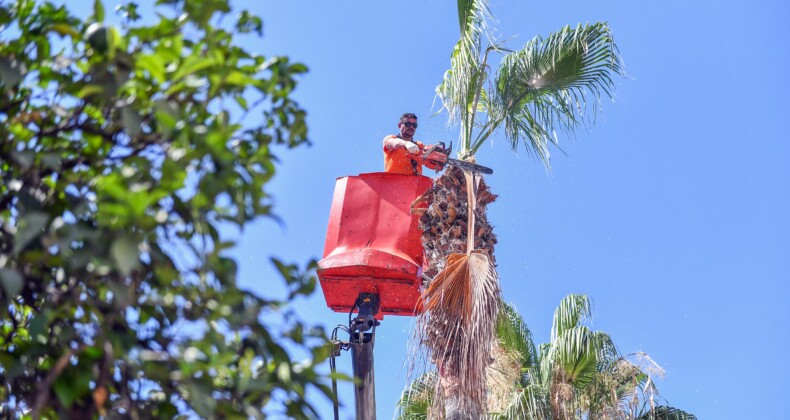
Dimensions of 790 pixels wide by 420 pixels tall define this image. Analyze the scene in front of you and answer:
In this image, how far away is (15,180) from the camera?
2.23m

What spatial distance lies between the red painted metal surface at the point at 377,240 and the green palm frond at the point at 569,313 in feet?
→ 20.9

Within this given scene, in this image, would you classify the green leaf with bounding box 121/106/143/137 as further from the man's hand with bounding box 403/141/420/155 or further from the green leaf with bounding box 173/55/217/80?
the man's hand with bounding box 403/141/420/155

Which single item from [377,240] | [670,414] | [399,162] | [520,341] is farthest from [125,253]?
[520,341]

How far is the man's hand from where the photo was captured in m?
8.55

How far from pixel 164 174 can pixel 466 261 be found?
5908mm

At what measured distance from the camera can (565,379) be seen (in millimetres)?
13391

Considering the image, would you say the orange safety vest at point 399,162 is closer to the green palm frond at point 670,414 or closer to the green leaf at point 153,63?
the green palm frond at point 670,414

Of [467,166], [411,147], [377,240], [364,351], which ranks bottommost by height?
[364,351]

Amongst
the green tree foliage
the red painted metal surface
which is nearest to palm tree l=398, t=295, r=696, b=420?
the red painted metal surface

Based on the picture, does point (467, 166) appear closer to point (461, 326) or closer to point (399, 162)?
point (399, 162)

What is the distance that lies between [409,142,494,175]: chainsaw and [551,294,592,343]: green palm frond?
21.2 ft

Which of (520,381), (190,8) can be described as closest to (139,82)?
(190,8)

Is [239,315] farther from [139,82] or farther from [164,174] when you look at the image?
[139,82]

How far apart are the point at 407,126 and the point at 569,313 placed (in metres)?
6.55
